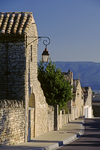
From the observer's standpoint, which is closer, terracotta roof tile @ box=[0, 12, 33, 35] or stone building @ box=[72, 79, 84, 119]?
terracotta roof tile @ box=[0, 12, 33, 35]

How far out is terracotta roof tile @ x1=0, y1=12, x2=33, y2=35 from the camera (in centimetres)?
1992

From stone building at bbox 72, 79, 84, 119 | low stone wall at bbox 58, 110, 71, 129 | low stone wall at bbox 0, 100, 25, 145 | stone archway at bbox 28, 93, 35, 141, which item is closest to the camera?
low stone wall at bbox 0, 100, 25, 145

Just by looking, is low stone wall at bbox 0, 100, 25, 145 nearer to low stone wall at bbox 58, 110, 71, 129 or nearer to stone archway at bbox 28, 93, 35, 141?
stone archway at bbox 28, 93, 35, 141

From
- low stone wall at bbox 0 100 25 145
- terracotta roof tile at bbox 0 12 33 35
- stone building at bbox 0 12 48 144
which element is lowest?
low stone wall at bbox 0 100 25 145

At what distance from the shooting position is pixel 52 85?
35844mm

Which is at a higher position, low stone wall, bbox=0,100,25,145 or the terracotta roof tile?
the terracotta roof tile

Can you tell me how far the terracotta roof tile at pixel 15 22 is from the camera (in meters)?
19.9

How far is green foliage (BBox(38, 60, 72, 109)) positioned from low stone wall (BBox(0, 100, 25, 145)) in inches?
653

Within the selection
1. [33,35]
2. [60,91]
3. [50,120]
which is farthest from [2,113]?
[60,91]

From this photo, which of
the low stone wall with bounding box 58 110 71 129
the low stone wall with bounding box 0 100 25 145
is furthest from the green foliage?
the low stone wall with bounding box 0 100 25 145

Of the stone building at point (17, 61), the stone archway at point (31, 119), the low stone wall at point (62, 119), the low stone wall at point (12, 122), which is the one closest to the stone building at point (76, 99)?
the low stone wall at point (62, 119)

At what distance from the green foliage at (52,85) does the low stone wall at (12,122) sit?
16584 millimetres

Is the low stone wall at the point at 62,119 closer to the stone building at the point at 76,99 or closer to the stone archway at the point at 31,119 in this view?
the stone archway at the point at 31,119

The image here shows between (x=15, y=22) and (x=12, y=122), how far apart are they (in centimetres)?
598
